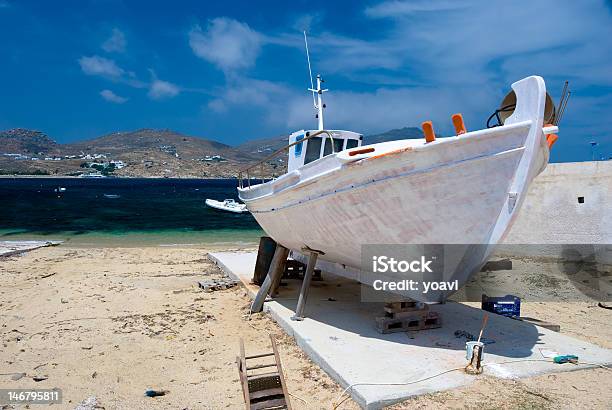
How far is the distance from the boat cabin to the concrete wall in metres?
7.43

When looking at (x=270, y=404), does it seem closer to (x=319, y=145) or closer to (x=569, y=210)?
(x=319, y=145)

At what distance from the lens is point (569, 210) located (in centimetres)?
1308

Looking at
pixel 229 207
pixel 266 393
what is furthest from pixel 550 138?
pixel 229 207

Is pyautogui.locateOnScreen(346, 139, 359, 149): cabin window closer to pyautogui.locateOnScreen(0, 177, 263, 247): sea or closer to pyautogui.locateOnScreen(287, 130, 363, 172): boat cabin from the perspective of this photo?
pyautogui.locateOnScreen(287, 130, 363, 172): boat cabin

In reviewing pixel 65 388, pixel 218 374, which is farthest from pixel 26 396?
pixel 218 374

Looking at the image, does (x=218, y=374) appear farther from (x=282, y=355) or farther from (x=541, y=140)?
(x=541, y=140)

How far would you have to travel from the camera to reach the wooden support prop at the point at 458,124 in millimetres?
5781

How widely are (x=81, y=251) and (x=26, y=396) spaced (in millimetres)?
14668

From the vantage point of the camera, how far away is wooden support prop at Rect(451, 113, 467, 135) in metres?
5.78

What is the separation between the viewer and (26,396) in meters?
5.59

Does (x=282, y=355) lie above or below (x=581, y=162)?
below

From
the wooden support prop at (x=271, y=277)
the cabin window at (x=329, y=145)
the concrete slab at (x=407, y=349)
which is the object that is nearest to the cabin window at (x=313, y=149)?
the cabin window at (x=329, y=145)

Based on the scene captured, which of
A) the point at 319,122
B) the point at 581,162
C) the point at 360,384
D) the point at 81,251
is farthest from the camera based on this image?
the point at 81,251

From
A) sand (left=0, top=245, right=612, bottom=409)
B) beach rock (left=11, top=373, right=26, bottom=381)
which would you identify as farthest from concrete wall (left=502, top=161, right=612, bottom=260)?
beach rock (left=11, top=373, right=26, bottom=381)
